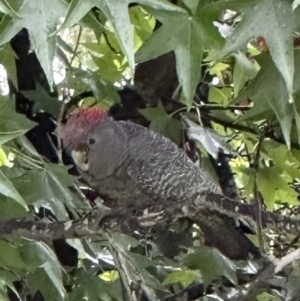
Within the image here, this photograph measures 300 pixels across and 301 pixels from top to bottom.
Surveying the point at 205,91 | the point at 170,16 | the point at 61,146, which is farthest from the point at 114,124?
the point at 170,16

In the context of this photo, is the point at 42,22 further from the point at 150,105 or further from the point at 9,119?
the point at 150,105

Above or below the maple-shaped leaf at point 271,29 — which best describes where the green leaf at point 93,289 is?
below

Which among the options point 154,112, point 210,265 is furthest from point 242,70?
point 210,265

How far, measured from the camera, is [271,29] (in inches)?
19.5

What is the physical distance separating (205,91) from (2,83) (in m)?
0.31

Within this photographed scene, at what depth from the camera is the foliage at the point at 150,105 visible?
49cm

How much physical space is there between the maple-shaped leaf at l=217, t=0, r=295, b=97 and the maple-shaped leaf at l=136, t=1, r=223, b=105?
0.05 m

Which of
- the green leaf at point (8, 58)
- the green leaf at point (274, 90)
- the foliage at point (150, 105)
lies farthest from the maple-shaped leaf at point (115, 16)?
the green leaf at point (8, 58)

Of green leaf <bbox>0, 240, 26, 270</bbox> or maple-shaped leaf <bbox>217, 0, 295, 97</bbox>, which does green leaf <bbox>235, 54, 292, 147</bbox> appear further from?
green leaf <bbox>0, 240, 26, 270</bbox>

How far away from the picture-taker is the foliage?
49cm

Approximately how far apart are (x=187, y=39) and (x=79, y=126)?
0.35 metres

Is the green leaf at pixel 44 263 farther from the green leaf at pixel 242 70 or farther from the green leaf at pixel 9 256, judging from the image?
the green leaf at pixel 242 70

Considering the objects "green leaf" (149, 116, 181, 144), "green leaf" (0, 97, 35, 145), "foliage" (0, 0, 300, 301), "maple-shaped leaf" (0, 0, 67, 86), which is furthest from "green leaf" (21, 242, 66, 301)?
"maple-shaped leaf" (0, 0, 67, 86)

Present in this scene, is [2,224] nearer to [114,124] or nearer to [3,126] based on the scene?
[3,126]
